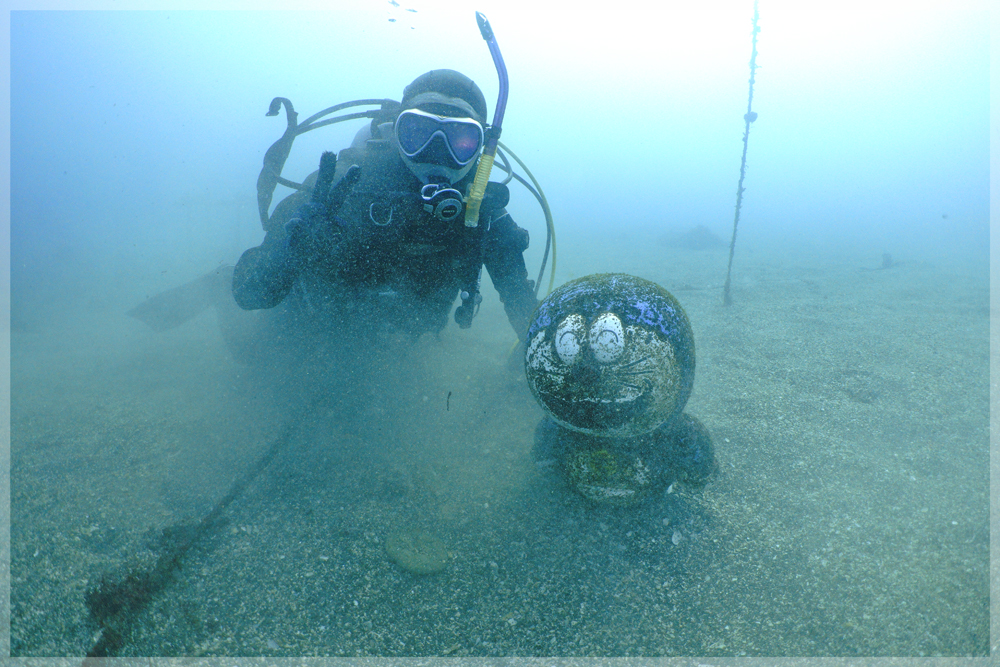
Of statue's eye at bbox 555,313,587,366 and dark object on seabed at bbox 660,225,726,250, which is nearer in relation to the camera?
statue's eye at bbox 555,313,587,366

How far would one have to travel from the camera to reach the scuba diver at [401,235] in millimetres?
3188

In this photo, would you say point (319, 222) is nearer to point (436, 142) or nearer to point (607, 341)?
point (436, 142)

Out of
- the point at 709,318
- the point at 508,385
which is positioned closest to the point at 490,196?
the point at 508,385

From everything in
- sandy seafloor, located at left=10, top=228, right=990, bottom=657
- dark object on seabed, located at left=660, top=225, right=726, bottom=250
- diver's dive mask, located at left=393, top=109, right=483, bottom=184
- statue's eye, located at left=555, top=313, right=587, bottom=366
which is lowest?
dark object on seabed, located at left=660, top=225, right=726, bottom=250

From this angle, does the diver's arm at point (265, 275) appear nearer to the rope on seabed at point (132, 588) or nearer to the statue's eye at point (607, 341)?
the rope on seabed at point (132, 588)

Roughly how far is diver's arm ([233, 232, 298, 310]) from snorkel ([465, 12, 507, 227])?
4.86 ft

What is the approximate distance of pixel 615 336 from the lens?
2.12 m

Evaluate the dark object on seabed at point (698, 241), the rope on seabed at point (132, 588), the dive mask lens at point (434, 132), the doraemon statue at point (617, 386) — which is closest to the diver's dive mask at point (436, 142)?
the dive mask lens at point (434, 132)

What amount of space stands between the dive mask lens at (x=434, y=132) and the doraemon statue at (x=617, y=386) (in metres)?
1.65

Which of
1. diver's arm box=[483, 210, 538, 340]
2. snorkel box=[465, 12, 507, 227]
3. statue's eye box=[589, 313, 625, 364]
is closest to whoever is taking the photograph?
statue's eye box=[589, 313, 625, 364]

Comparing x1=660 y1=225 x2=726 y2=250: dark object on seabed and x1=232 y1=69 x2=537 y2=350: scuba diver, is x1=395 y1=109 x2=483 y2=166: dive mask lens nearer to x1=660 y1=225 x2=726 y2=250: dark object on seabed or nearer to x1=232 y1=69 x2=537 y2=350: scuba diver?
x1=232 y1=69 x2=537 y2=350: scuba diver

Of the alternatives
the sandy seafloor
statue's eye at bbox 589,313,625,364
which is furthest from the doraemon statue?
the sandy seafloor

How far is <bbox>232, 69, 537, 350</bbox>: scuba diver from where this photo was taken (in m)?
3.19

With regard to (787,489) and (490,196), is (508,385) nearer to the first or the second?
(490,196)
